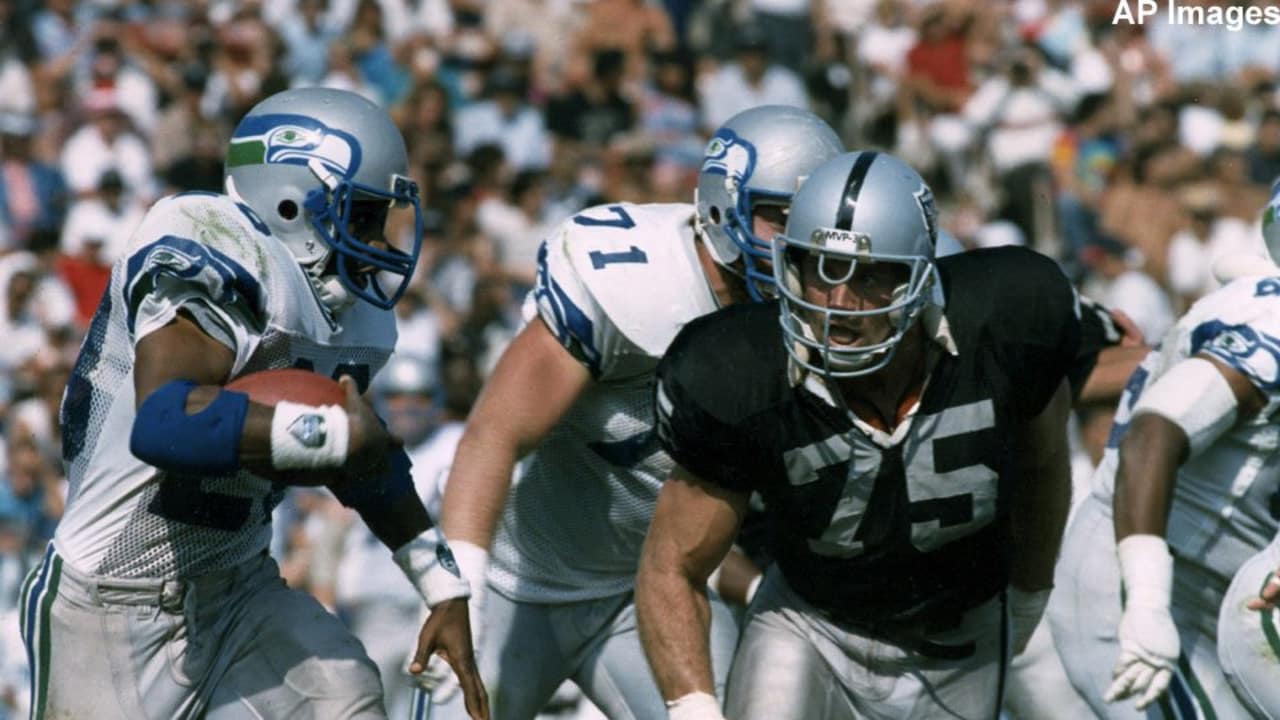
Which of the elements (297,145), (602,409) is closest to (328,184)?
(297,145)

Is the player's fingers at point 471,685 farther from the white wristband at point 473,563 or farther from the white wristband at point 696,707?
the white wristband at point 696,707

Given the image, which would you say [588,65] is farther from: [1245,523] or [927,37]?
[1245,523]

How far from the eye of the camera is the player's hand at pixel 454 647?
4102mm

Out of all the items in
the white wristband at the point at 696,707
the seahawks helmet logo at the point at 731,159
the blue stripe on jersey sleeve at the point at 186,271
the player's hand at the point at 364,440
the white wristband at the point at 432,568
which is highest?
the blue stripe on jersey sleeve at the point at 186,271

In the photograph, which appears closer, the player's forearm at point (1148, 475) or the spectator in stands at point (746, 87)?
the player's forearm at point (1148, 475)

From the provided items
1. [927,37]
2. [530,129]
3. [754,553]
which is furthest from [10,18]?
[754,553]

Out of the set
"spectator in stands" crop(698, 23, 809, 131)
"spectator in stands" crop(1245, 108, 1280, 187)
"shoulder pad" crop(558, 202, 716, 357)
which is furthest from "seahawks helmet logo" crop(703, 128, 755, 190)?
"spectator in stands" crop(698, 23, 809, 131)

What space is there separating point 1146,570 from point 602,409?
1.26 m

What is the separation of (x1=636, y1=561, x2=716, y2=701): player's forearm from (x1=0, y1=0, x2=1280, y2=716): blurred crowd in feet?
18.2

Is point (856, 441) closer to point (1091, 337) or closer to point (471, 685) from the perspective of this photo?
point (471, 685)

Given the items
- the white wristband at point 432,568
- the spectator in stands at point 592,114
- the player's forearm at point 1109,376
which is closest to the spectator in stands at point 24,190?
the spectator in stands at point 592,114

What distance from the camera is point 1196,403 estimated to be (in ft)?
13.8

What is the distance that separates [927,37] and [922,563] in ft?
30.6

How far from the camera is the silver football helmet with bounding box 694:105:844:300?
4527 millimetres
